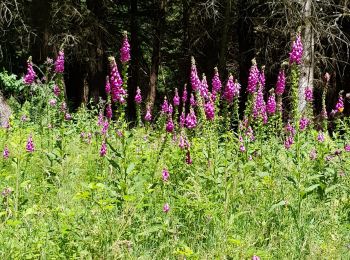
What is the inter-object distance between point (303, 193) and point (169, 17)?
18121 mm

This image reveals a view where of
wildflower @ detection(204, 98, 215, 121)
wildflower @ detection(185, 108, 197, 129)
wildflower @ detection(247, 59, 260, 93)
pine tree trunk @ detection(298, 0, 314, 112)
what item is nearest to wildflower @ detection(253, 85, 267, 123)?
wildflower @ detection(247, 59, 260, 93)

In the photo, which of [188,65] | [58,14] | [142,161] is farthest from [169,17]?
[142,161]

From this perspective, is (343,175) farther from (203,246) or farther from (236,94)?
(203,246)

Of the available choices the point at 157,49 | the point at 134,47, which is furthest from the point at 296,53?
the point at 134,47

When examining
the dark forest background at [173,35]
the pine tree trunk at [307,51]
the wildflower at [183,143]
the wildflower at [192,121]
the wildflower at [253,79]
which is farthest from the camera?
the dark forest background at [173,35]

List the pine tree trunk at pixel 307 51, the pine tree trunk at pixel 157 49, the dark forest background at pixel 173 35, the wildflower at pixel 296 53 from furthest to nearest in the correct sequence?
the pine tree trunk at pixel 157 49
the dark forest background at pixel 173 35
the pine tree trunk at pixel 307 51
the wildflower at pixel 296 53

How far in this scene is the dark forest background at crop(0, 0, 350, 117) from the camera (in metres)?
13.1

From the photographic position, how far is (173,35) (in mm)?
21734

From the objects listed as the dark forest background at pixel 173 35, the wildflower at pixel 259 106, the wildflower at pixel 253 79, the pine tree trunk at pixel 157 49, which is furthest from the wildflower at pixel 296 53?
the pine tree trunk at pixel 157 49

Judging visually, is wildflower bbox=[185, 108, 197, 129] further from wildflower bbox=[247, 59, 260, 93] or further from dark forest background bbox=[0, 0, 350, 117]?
dark forest background bbox=[0, 0, 350, 117]

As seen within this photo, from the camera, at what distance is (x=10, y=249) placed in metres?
3.36

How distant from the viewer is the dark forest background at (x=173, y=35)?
43.1ft

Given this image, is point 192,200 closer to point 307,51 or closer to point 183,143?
point 183,143

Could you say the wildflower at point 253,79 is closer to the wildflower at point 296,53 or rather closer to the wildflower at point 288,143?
the wildflower at point 296,53
